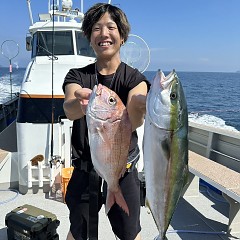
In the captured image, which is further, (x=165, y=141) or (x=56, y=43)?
(x=56, y=43)

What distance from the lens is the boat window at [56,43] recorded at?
257 inches

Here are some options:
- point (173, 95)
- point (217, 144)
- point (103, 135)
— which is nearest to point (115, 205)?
point (103, 135)

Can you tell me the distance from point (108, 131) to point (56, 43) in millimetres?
5439

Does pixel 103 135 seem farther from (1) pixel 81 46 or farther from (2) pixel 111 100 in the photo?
(1) pixel 81 46

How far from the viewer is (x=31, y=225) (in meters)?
3.09

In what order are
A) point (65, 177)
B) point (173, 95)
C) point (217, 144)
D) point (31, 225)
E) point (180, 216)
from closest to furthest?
point (173, 95), point (31, 225), point (180, 216), point (65, 177), point (217, 144)

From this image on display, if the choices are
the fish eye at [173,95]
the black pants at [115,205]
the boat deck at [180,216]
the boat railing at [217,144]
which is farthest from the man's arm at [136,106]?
the boat railing at [217,144]

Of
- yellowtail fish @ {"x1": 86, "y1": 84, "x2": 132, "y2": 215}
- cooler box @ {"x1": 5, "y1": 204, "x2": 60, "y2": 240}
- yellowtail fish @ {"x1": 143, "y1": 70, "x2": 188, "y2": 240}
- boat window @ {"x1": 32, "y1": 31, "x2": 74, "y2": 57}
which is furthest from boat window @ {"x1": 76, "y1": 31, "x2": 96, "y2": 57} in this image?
yellowtail fish @ {"x1": 143, "y1": 70, "x2": 188, "y2": 240}

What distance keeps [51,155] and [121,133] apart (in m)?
3.60

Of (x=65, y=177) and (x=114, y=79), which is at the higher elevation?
(x=114, y=79)

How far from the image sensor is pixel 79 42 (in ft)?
21.6

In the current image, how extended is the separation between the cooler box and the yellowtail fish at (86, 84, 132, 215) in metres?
1.72

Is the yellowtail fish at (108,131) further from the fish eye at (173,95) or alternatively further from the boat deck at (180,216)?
the boat deck at (180,216)

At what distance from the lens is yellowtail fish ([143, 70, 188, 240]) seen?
1451mm
